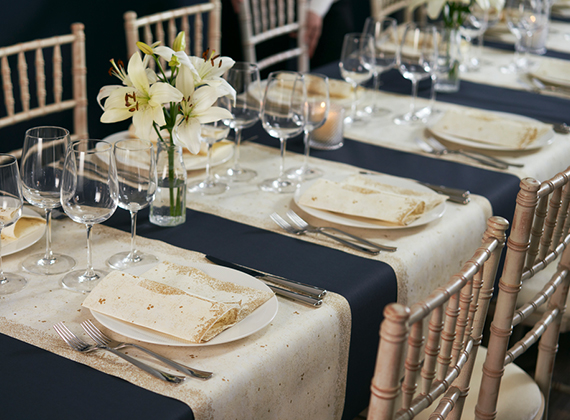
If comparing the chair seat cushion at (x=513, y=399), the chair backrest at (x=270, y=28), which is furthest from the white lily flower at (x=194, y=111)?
the chair backrest at (x=270, y=28)

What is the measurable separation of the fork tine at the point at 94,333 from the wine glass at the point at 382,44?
1199mm

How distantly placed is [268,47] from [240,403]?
350cm

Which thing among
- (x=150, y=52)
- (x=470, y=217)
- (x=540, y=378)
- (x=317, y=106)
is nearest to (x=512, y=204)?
(x=470, y=217)

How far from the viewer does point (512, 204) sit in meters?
1.49

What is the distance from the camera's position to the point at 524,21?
7.82 ft

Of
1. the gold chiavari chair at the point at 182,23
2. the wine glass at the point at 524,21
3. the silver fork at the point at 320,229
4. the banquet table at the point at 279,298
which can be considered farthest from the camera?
the wine glass at the point at 524,21

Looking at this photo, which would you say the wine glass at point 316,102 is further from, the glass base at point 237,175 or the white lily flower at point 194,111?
the white lily flower at point 194,111

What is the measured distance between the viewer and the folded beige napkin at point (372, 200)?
1234 millimetres

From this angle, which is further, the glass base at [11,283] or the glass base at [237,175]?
the glass base at [237,175]

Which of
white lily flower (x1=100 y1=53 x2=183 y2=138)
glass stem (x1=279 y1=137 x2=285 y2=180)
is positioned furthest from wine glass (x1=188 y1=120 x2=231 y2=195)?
white lily flower (x1=100 y1=53 x2=183 y2=138)

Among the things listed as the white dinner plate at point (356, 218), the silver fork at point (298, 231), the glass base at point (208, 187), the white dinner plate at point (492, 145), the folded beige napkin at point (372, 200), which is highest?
the white dinner plate at point (492, 145)

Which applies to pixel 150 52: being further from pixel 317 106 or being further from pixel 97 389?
pixel 97 389

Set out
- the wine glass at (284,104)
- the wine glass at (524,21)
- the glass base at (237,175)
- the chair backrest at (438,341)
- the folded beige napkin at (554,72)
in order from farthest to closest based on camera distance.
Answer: the wine glass at (524,21), the folded beige napkin at (554,72), the glass base at (237,175), the wine glass at (284,104), the chair backrest at (438,341)

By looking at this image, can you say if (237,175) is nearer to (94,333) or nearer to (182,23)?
(94,333)
